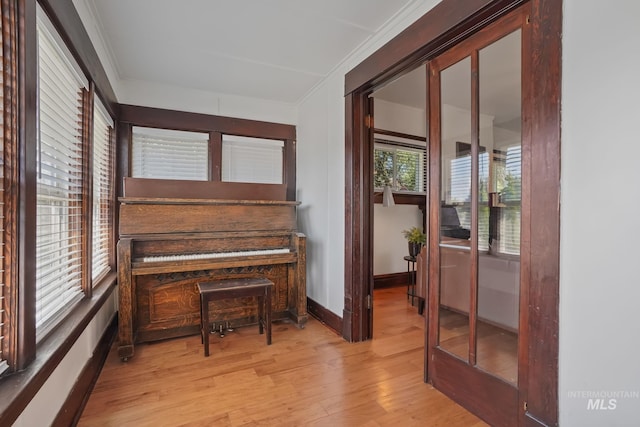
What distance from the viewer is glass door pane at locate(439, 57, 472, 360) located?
72.2 inches

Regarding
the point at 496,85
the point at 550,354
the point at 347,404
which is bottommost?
the point at 347,404

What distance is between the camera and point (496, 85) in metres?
1.67

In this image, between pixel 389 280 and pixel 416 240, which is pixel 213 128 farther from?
pixel 389 280

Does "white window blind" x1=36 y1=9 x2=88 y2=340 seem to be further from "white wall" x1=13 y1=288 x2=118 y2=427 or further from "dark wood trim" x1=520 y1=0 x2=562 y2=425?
"dark wood trim" x1=520 y1=0 x2=562 y2=425

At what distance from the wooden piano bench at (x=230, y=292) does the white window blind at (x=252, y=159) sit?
56.5 inches

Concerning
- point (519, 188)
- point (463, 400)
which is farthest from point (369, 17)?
point (463, 400)

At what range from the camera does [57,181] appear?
1.68 metres

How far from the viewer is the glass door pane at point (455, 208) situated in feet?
6.02

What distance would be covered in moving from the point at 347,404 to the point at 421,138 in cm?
392

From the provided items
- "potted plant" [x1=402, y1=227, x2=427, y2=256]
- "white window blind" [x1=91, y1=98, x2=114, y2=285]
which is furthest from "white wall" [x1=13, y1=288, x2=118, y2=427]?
"potted plant" [x1=402, y1=227, x2=427, y2=256]

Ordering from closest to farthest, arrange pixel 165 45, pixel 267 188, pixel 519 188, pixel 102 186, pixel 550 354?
pixel 550 354 → pixel 519 188 → pixel 165 45 → pixel 102 186 → pixel 267 188

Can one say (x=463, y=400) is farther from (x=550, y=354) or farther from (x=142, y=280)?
(x=142, y=280)

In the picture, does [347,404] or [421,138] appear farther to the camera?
[421,138]

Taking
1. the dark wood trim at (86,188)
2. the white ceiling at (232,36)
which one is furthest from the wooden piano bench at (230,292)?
the white ceiling at (232,36)
